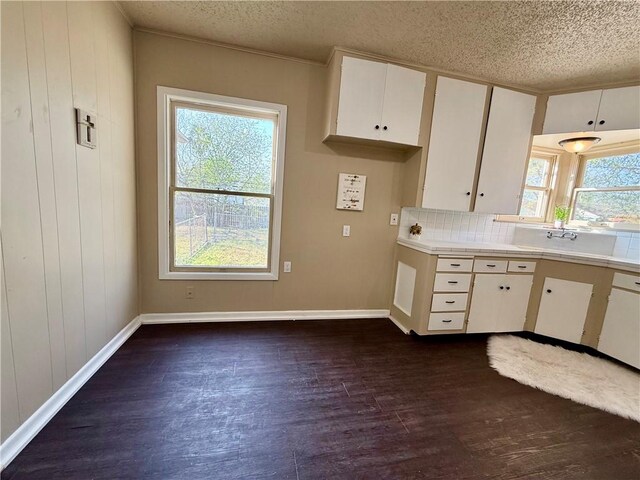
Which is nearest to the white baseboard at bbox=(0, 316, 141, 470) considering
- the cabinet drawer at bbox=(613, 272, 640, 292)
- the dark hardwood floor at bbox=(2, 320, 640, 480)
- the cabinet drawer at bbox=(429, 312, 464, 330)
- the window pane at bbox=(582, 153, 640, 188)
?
the dark hardwood floor at bbox=(2, 320, 640, 480)

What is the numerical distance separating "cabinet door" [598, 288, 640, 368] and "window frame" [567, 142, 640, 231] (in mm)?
Answer: 760

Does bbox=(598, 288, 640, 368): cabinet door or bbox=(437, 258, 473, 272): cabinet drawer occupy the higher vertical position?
bbox=(437, 258, 473, 272): cabinet drawer

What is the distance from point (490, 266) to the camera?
8.20 ft

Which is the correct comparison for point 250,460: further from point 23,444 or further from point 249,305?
point 249,305

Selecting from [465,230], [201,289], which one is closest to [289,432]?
[201,289]

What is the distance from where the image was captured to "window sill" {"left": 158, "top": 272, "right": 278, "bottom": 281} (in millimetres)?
2422

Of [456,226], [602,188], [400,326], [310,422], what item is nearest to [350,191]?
[456,226]

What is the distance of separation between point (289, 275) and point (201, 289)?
2.81ft

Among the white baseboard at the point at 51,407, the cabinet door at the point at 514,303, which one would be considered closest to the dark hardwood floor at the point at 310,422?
the white baseboard at the point at 51,407

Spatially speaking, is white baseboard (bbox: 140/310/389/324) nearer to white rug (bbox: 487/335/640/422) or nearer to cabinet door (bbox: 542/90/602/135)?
white rug (bbox: 487/335/640/422)

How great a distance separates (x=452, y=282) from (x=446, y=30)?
6.67 feet

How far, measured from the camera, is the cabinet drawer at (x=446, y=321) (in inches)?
96.2

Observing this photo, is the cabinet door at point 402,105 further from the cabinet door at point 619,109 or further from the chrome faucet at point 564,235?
the chrome faucet at point 564,235

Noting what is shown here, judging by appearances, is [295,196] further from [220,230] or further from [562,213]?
[562,213]
